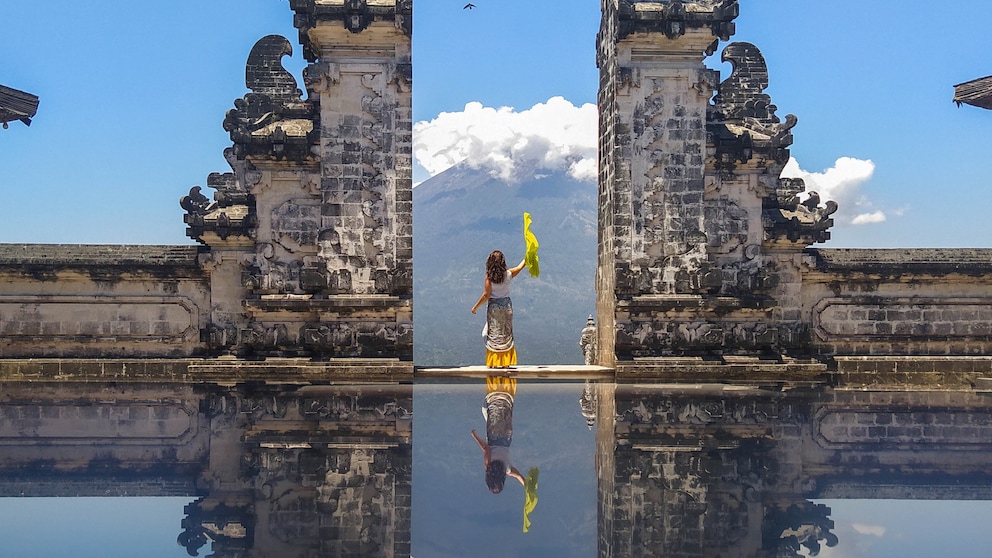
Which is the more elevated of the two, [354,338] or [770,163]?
[770,163]

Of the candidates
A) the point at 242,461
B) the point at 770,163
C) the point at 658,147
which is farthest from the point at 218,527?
the point at 770,163

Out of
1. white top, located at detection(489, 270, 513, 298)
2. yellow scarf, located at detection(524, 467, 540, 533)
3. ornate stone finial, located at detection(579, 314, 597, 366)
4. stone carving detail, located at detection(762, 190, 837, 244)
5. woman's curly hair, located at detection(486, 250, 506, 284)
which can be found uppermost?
stone carving detail, located at detection(762, 190, 837, 244)

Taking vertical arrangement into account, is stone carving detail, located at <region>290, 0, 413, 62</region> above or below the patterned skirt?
above

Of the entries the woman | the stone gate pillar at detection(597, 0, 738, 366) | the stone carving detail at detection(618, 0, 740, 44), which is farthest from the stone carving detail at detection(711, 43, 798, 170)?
the woman

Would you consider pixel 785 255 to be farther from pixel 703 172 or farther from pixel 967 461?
pixel 967 461

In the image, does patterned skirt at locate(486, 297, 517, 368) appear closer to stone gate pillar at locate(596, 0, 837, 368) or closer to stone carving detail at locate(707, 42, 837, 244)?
stone gate pillar at locate(596, 0, 837, 368)

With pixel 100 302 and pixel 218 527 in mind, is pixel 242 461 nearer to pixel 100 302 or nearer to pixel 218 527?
pixel 218 527

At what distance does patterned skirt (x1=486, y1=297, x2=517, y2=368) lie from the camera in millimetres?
13211

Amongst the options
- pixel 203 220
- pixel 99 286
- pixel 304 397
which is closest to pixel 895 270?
pixel 304 397

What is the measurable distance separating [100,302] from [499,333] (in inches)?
229

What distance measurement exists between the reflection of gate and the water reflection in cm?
268

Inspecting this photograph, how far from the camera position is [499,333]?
43.5ft

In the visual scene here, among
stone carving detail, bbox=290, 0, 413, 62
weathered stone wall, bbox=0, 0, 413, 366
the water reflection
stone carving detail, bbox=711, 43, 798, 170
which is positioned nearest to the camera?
the water reflection

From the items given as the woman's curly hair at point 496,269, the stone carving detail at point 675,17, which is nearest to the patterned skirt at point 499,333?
the woman's curly hair at point 496,269
